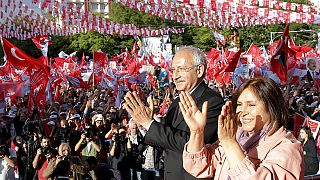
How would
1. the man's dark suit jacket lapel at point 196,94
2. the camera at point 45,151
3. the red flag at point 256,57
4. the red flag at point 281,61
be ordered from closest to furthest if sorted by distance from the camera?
the man's dark suit jacket lapel at point 196,94 → the camera at point 45,151 → the red flag at point 281,61 → the red flag at point 256,57

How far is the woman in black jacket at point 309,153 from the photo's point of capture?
7171 mm

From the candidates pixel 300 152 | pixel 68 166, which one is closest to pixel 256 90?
pixel 300 152

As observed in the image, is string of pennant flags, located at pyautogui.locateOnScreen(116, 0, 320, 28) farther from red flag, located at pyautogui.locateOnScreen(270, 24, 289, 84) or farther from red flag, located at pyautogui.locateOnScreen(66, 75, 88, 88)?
red flag, located at pyautogui.locateOnScreen(66, 75, 88, 88)

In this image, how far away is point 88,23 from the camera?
33.5 m

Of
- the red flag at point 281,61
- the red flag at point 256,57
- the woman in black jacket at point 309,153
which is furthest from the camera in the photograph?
the red flag at point 256,57

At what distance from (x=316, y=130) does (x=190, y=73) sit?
19.9ft

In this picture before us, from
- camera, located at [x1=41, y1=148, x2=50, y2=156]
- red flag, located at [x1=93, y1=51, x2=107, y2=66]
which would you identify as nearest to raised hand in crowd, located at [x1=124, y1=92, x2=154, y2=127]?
camera, located at [x1=41, y1=148, x2=50, y2=156]

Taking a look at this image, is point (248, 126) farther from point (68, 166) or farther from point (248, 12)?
point (248, 12)

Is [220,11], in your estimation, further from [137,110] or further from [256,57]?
[137,110]

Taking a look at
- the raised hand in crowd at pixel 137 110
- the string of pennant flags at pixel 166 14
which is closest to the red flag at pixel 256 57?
the string of pennant flags at pixel 166 14

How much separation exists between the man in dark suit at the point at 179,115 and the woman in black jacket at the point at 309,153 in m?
3.85

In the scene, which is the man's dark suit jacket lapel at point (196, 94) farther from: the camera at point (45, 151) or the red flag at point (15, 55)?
the red flag at point (15, 55)

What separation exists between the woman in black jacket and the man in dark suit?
385 centimetres

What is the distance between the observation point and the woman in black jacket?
717 centimetres
